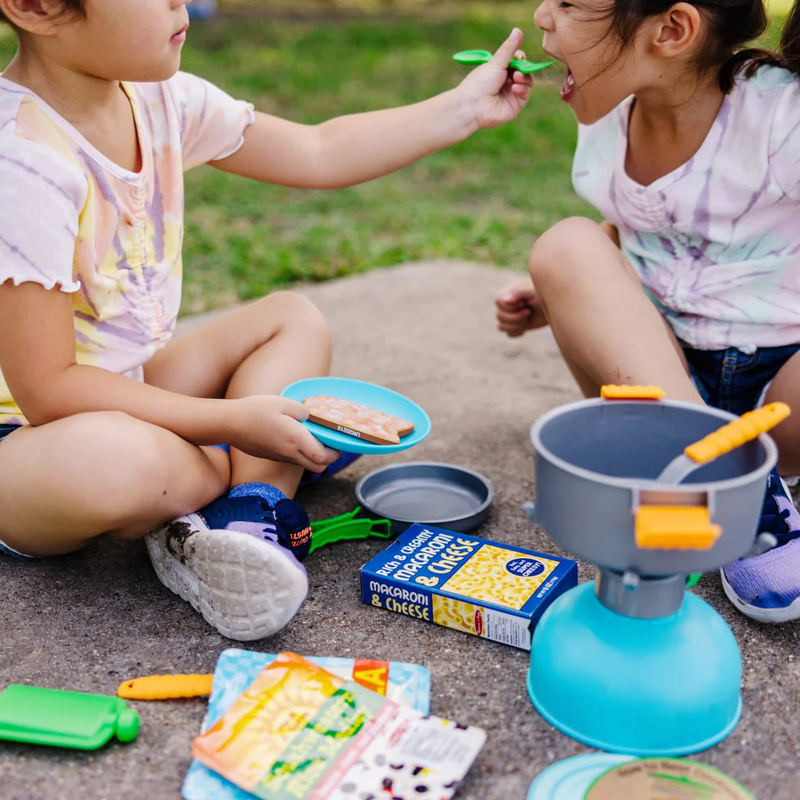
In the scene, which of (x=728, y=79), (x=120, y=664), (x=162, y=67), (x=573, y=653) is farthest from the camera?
(x=728, y=79)

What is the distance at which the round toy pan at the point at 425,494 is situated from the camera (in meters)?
1.36

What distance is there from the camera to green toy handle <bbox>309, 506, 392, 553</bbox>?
1324 millimetres

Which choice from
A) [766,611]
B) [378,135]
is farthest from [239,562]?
[378,135]

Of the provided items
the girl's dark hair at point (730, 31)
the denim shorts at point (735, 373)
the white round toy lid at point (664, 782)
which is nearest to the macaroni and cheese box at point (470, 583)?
the white round toy lid at point (664, 782)

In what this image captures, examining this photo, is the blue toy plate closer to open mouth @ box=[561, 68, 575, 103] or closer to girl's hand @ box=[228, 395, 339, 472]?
girl's hand @ box=[228, 395, 339, 472]

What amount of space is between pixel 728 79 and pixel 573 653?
840mm

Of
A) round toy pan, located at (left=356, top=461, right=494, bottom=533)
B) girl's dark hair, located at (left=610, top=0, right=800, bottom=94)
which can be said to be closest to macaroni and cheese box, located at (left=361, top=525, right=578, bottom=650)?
round toy pan, located at (left=356, top=461, right=494, bottom=533)

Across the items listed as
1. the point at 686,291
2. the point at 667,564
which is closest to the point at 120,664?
the point at 667,564

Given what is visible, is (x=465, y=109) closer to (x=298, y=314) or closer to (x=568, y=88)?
(x=568, y=88)

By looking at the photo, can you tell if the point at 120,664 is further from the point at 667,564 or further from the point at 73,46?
the point at 73,46

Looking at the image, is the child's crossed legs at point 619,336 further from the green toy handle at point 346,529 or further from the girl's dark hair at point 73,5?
the girl's dark hair at point 73,5

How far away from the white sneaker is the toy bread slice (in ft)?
0.60

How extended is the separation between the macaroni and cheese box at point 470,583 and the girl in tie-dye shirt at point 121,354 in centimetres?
12

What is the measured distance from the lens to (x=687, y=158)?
1396 mm
